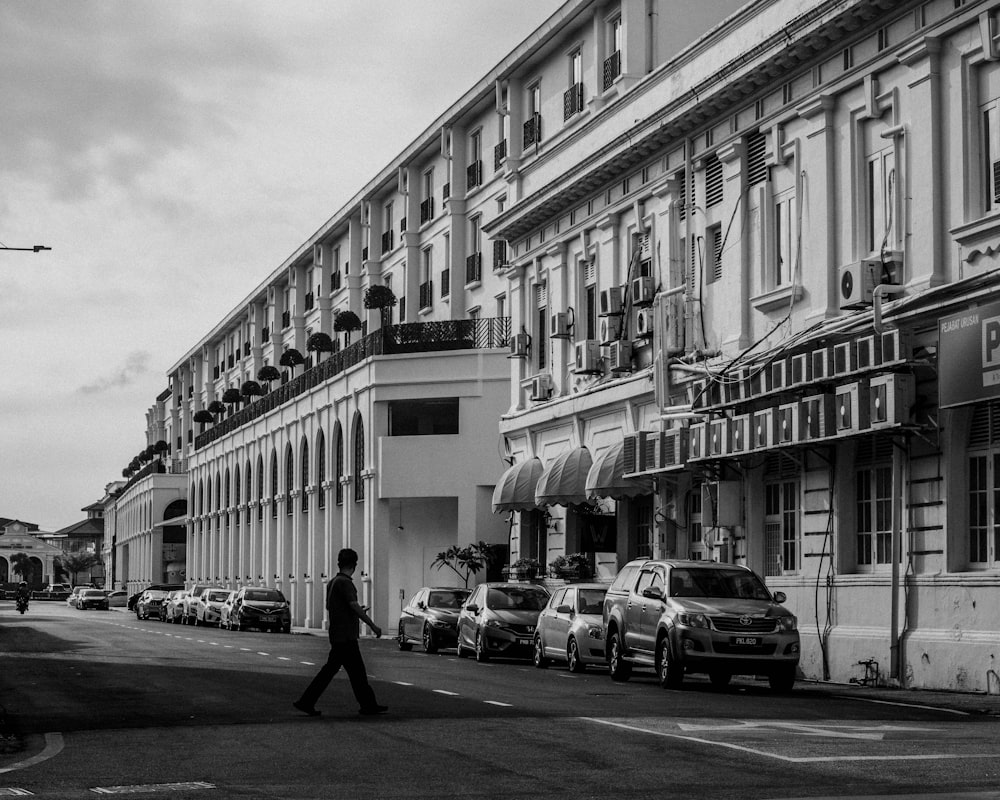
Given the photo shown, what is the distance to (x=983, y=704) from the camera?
66.7 feet

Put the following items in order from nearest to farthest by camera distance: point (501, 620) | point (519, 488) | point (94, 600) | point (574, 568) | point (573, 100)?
point (501, 620)
point (574, 568)
point (519, 488)
point (573, 100)
point (94, 600)

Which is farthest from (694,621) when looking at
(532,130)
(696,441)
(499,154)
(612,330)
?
(499,154)

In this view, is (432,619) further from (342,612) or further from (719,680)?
(342,612)

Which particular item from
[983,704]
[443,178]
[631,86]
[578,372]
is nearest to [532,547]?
[578,372]

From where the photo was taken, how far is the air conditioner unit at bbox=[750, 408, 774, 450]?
2794cm

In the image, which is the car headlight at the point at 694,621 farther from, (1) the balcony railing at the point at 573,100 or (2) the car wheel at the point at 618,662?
(1) the balcony railing at the point at 573,100

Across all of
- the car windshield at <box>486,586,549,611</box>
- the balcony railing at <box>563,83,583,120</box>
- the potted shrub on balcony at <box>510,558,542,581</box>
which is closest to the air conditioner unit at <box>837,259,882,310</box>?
the car windshield at <box>486,586,549,611</box>

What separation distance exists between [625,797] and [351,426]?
150 feet

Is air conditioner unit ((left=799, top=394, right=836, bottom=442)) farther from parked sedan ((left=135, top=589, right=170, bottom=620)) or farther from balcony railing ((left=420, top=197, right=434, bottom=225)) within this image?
parked sedan ((left=135, top=589, right=170, bottom=620))

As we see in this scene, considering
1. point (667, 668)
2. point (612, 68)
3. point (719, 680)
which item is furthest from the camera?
point (612, 68)

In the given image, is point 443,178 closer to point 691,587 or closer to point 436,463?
point 436,463

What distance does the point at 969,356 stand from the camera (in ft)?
74.2

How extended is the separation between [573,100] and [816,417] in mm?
18690

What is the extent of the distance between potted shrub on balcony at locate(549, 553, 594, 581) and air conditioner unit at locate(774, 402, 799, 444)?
36.3 ft
